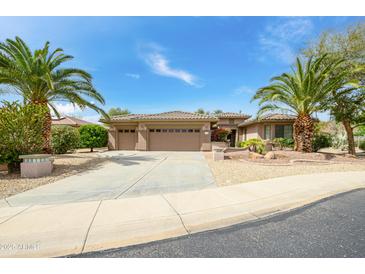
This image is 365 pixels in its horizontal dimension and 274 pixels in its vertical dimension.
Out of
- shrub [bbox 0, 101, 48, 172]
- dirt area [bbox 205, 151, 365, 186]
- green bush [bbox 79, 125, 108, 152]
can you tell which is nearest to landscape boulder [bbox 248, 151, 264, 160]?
dirt area [bbox 205, 151, 365, 186]

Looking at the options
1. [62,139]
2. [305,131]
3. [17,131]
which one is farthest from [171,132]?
[17,131]

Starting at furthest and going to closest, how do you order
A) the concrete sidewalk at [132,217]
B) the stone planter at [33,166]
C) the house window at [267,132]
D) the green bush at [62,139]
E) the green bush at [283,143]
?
the house window at [267,132], the green bush at [283,143], the green bush at [62,139], the stone planter at [33,166], the concrete sidewalk at [132,217]

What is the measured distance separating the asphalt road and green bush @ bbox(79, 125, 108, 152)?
18151 mm

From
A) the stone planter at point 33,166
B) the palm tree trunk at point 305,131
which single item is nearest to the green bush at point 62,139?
the stone planter at point 33,166

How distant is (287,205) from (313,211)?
53 centimetres

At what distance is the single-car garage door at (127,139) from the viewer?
19.7m

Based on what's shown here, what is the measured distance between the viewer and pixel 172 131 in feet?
62.4

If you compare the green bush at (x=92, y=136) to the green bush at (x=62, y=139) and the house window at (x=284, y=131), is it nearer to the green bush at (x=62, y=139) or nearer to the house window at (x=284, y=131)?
the green bush at (x=62, y=139)

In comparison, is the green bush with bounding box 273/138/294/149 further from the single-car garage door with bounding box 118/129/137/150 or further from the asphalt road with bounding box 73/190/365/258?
the asphalt road with bounding box 73/190/365/258

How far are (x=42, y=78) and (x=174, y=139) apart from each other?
1180 cm

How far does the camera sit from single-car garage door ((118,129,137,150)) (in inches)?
777

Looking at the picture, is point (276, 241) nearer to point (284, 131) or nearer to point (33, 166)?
point (33, 166)

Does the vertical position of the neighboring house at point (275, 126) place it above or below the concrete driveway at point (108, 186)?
above
